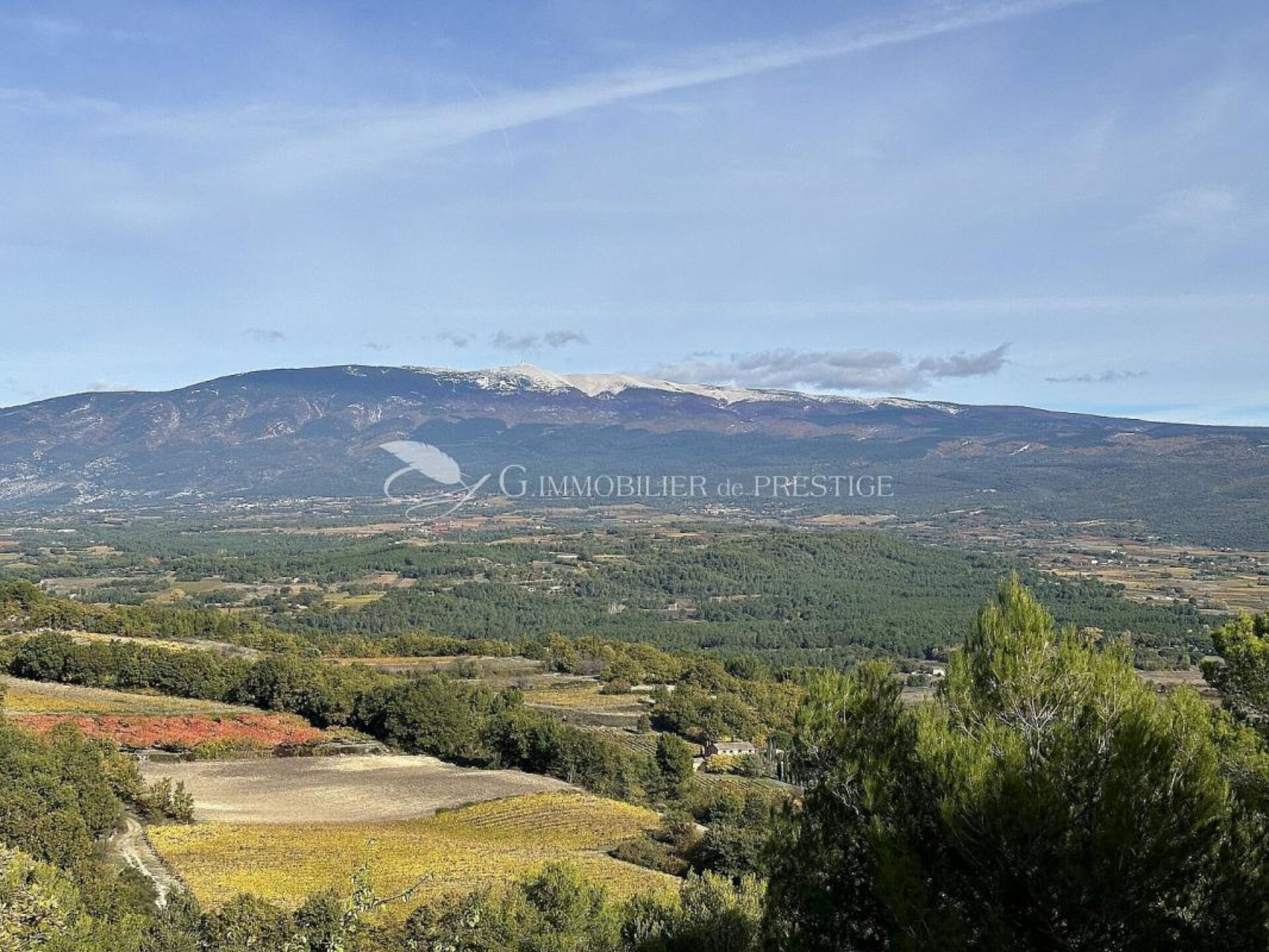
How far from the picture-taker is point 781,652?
82750 millimetres

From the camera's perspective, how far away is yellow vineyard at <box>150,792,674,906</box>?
2159 centimetres

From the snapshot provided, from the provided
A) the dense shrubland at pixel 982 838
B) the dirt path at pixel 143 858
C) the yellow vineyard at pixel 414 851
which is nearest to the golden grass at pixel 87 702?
the dirt path at pixel 143 858

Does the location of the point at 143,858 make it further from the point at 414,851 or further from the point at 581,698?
the point at 581,698

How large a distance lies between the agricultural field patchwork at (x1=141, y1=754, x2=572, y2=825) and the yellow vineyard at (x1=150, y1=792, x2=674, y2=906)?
114 cm

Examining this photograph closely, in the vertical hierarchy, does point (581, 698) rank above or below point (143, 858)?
below

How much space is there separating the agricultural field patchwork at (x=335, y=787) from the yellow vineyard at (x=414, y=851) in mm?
1138

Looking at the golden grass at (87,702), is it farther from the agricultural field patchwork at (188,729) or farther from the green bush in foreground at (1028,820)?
the green bush in foreground at (1028,820)

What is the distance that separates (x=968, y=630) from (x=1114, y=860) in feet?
9.70

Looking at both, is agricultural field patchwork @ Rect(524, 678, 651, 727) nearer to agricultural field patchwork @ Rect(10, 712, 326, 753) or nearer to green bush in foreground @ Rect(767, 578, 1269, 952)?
agricultural field patchwork @ Rect(10, 712, 326, 753)

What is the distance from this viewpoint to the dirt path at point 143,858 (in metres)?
20.2

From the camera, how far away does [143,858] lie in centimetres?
2261

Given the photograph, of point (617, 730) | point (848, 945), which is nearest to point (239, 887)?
point (848, 945)

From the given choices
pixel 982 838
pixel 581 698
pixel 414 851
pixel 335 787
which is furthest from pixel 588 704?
pixel 982 838

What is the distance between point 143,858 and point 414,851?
20.5ft
